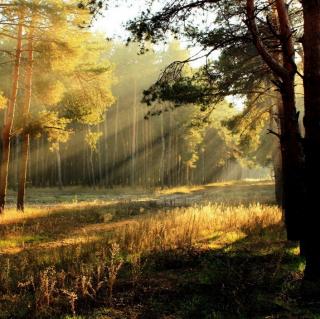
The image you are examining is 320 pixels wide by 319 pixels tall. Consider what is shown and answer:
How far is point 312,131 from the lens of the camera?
19.0ft

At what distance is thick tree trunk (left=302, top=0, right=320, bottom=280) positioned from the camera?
570 centimetres

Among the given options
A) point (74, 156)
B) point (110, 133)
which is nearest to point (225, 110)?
point (110, 133)

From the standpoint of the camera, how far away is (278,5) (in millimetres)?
8320

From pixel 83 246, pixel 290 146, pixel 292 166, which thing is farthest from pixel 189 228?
pixel 290 146

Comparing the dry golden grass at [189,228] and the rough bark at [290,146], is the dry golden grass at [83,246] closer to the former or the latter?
the dry golden grass at [189,228]

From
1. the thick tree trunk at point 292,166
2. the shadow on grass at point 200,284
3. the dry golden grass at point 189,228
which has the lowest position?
the shadow on grass at point 200,284

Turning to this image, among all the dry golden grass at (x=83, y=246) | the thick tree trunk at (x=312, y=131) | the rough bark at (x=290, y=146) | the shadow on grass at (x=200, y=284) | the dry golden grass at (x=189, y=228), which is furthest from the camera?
the dry golden grass at (x=189, y=228)

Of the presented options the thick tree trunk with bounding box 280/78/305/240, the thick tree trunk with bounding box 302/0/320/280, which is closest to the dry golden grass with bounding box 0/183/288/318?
the thick tree trunk with bounding box 280/78/305/240

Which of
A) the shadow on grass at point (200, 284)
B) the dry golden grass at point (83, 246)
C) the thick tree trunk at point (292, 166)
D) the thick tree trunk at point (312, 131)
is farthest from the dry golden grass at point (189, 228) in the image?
the thick tree trunk at point (312, 131)

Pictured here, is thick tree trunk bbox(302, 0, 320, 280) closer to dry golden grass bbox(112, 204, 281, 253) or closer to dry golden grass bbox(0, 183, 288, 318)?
dry golden grass bbox(0, 183, 288, 318)

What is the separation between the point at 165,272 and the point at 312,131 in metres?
3.17

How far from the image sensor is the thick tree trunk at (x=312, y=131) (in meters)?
5.70

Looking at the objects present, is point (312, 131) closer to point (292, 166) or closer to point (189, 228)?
point (292, 166)

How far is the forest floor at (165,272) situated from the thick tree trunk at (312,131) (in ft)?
1.73
